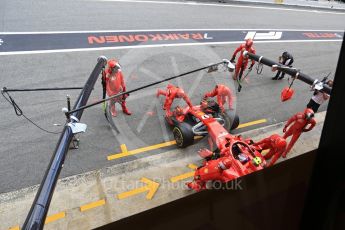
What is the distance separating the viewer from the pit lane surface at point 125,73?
7.71 m

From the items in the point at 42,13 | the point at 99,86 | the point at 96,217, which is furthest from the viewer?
the point at 42,13

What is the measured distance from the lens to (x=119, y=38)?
14.2 metres

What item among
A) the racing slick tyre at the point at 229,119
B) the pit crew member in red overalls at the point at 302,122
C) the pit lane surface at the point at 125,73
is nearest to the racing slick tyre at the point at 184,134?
the pit lane surface at the point at 125,73

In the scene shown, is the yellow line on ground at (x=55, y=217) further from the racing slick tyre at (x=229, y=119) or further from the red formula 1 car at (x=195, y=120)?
the racing slick tyre at (x=229, y=119)

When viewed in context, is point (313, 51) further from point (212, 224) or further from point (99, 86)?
point (212, 224)

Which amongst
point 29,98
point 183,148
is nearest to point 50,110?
point 29,98

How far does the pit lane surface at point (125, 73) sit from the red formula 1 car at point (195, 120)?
1.54ft

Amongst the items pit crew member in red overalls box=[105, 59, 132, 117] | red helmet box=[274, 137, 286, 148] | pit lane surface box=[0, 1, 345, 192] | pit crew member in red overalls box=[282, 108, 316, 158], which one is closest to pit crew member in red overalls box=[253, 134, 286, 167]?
red helmet box=[274, 137, 286, 148]

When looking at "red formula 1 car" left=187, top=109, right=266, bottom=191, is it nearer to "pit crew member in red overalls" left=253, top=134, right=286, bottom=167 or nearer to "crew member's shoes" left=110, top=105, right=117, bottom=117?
"pit crew member in red overalls" left=253, top=134, right=286, bottom=167

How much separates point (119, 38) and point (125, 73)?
3404 mm

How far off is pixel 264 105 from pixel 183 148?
405 centimetres

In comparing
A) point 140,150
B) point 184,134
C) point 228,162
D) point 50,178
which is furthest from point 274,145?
point 50,178

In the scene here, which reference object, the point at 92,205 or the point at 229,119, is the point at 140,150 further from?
the point at 229,119

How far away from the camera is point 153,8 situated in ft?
60.5
